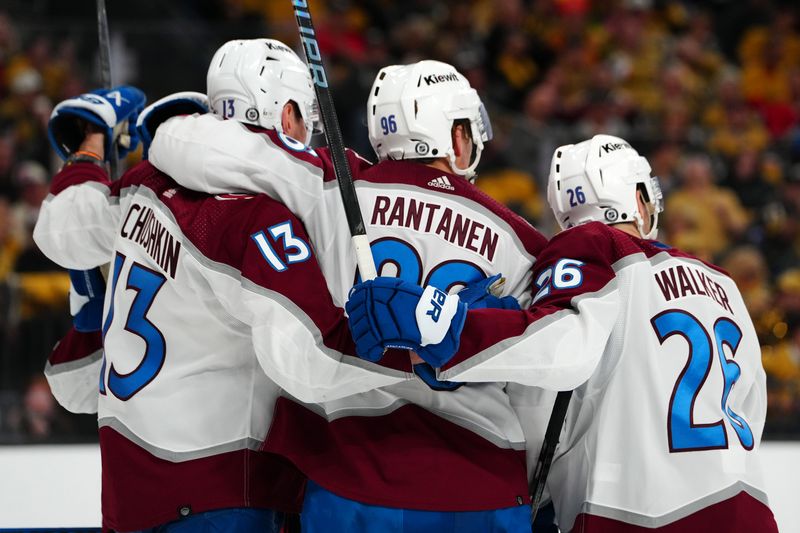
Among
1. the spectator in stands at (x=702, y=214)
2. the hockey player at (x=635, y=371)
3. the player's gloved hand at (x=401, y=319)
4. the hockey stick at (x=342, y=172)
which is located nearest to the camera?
the player's gloved hand at (x=401, y=319)

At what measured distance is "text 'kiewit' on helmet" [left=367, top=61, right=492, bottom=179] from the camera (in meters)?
2.73

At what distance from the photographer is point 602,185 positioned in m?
2.82

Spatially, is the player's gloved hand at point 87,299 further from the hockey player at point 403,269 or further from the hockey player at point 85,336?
the hockey player at point 403,269

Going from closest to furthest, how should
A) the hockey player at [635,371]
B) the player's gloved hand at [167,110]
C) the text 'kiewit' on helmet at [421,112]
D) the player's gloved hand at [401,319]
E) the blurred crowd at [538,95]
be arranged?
the player's gloved hand at [401,319] < the hockey player at [635,371] < the text 'kiewit' on helmet at [421,112] < the player's gloved hand at [167,110] < the blurred crowd at [538,95]

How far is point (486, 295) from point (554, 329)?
19 centimetres

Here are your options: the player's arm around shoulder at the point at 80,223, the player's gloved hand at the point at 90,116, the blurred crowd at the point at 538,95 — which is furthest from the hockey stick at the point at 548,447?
the blurred crowd at the point at 538,95

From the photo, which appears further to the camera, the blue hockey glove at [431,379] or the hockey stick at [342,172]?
the blue hockey glove at [431,379]

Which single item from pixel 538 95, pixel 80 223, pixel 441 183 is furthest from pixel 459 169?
pixel 538 95

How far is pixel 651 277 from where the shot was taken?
8.75 ft

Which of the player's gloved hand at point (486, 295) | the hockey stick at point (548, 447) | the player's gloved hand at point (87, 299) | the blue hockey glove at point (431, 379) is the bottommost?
the hockey stick at point (548, 447)

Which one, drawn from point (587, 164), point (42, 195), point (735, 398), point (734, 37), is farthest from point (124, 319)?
point (734, 37)

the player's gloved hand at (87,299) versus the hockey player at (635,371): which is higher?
the player's gloved hand at (87,299)

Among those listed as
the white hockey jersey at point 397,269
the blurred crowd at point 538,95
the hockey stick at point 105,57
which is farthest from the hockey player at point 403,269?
the blurred crowd at point 538,95

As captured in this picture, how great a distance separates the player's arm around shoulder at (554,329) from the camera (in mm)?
2381
